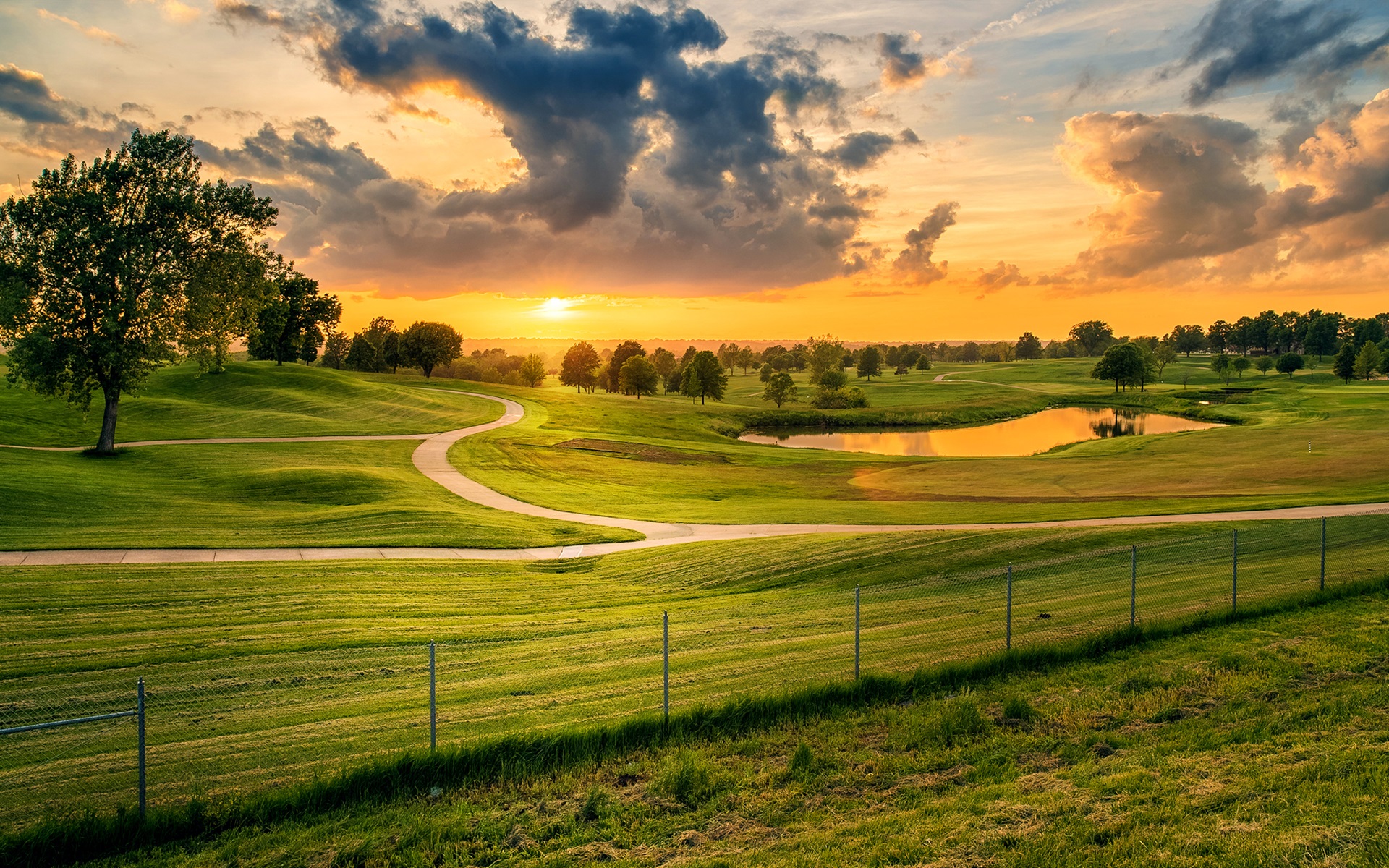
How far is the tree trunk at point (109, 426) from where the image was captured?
38062 mm

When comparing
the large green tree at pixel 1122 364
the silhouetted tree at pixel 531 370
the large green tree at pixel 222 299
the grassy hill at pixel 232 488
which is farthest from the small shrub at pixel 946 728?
the silhouetted tree at pixel 531 370

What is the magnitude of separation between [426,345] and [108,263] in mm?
71567

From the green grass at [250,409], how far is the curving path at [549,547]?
289 inches

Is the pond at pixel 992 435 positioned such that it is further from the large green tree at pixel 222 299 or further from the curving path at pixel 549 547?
the large green tree at pixel 222 299

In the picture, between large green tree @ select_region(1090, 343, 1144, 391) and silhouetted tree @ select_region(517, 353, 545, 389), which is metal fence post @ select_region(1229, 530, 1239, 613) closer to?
large green tree @ select_region(1090, 343, 1144, 391)

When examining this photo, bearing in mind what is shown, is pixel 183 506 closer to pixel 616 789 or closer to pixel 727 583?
pixel 727 583

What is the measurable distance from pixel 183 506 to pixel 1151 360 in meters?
154

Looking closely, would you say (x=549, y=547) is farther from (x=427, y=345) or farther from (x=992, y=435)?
(x=427, y=345)

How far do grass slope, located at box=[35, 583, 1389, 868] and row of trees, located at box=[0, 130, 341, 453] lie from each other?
1449 inches

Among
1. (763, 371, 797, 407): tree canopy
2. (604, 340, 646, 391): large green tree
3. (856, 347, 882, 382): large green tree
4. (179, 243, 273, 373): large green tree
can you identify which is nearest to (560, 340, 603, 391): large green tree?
(604, 340, 646, 391): large green tree

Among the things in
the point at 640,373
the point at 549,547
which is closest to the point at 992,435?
the point at 640,373

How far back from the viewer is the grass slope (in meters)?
7.93

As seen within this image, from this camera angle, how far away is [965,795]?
9.08 m

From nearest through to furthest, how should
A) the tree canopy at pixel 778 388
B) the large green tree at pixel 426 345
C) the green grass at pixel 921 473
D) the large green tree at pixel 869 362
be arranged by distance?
the green grass at pixel 921 473 < the large green tree at pixel 426 345 < the tree canopy at pixel 778 388 < the large green tree at pixel 869 362
